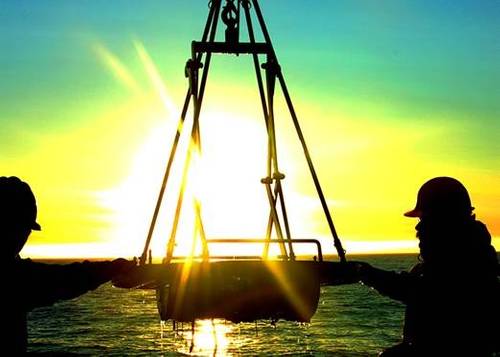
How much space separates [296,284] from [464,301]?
8.42ft

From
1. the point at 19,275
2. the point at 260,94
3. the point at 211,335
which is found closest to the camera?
the point at 19,275

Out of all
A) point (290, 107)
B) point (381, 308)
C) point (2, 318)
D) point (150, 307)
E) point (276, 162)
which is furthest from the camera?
point (150, 307)

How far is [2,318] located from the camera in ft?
11.7

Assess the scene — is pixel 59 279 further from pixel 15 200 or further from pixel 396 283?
pixel 396 283

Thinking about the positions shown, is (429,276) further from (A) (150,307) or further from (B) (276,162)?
(A) (150,307)

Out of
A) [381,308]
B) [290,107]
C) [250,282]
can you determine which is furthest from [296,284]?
[381,308]

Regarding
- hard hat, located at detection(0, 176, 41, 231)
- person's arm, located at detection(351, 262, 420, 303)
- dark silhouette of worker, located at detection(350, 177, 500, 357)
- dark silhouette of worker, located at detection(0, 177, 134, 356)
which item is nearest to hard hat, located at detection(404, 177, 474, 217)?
dark silhouette of worker, located at detection(350, 177, 500, 357)

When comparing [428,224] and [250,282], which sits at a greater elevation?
[428,224]

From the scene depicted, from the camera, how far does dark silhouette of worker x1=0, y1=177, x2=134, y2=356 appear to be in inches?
142

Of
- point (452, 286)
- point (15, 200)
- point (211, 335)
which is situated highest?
point (15, 200)

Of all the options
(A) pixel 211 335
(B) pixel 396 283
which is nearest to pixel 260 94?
(B) pixel 396 283

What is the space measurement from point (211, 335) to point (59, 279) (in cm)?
6519

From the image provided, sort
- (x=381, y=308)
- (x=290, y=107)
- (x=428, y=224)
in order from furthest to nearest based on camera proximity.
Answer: (x=381, y=308)
(x=290, y=107)
(x=428, y=224)

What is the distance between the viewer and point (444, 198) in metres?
4.31
